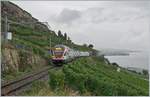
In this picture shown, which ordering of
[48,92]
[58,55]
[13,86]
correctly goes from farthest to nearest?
[58,55], [13,86], [48,92]

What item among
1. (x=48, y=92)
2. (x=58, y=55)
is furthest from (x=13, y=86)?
(x=58, y=55)

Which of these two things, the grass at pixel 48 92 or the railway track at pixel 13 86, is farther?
the railway track at pixel 13 86

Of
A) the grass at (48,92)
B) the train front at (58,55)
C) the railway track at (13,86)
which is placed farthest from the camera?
the train front at (58,55)

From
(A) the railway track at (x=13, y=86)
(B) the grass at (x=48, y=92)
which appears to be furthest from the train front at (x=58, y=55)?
(B) the grass at (x=48, y=92)

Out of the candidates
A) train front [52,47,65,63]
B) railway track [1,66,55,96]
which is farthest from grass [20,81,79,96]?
train front [52,47,65,63]

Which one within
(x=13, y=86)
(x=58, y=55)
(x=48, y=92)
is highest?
(x=58, y=55)

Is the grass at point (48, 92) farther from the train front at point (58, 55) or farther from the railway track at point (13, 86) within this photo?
the train front at point (58, 55)

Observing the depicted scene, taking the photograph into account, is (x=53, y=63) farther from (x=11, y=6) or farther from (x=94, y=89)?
(x=11, y=6)

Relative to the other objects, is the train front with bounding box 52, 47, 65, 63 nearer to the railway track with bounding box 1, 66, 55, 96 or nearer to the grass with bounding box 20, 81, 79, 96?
the railway track with bounding box 1, 66, 55, 96

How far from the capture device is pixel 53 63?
35438mm

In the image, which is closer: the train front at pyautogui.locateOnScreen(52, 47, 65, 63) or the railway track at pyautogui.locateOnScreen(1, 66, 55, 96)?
the railway track at pyautogui.locateOnScreen(1, 66, 55, 96)

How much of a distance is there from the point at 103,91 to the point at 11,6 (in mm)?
86154

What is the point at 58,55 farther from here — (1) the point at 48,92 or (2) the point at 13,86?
(1) the point at 48,92

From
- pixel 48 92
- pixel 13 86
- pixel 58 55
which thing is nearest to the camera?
pixel 48 92
